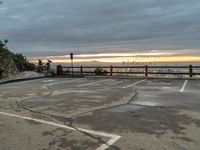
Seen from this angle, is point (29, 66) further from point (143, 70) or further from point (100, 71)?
point (143, 70)

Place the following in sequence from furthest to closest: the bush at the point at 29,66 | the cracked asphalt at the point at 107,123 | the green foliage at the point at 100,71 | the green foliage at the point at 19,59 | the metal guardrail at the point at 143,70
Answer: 1. the bush at the point at 29,66
2. the green foliage at the point at 19,59
3. the green foliage at the point at 100,71
4. the metal guardrail at the point at 143,70
5. the cracked asphalt at the point at 107,123

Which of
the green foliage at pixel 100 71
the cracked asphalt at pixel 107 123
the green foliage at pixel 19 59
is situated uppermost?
the green foliage at pixel 19 59

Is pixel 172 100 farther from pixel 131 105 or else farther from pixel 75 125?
pixel 75 125

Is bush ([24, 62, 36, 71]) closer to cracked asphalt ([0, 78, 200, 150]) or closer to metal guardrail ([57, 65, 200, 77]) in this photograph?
metal guardrail ([57, 65, 200, 77])

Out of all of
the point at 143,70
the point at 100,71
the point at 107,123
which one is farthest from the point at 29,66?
the point at 107,123

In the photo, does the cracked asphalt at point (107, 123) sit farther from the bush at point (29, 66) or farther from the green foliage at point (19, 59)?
the bush at point (29, 66)

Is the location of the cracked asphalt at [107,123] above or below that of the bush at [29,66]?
below

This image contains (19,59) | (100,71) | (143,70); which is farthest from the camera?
(19,59)

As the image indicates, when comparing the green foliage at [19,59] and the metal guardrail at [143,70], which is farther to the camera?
the green foliage at [19,59]

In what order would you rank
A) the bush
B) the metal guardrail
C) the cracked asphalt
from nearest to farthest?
the cracked asphalt → the metal guardrail → the bush

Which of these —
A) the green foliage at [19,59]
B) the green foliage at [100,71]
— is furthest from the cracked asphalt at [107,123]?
the green foliage at [19,59]

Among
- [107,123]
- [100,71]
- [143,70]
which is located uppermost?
[143,70]

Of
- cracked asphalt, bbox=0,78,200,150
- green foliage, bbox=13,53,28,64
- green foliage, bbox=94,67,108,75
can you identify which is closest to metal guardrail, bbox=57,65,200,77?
green foliage, bbox=94,67,108,75

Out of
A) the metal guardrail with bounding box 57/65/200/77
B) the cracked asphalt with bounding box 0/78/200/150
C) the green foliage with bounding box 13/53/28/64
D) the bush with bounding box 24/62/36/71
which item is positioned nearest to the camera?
the cracked asphalt with bounding box 0/78/200/150
